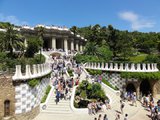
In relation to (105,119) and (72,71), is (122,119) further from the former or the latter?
(72,71)

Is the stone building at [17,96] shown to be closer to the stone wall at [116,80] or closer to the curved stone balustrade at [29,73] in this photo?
the curved stone balustrade at [29,73]

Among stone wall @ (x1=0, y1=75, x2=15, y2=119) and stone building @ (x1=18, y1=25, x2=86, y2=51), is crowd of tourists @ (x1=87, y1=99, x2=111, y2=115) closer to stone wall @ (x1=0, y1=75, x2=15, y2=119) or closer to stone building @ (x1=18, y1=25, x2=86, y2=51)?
stone wall @ (x1=0, y1=75, x2=15, y2=119)

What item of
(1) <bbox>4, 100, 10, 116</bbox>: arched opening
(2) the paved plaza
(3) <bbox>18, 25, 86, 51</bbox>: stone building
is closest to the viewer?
(1) <bbox>4, 100, 10, 116</bbox>: arched opening

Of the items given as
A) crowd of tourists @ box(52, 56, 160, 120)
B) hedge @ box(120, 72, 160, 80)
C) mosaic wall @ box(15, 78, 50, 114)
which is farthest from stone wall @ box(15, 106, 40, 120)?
hedge @ box(120, 72, 160, 80)

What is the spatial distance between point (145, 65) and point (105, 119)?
17.8 meters

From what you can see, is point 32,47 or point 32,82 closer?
point 32,82

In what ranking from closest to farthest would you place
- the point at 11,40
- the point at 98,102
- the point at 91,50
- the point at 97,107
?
the point at 97,107 < the point at 98,102 < the point at 11,40 < the point at 91,50

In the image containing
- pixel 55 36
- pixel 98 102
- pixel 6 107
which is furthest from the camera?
pixel 55 36

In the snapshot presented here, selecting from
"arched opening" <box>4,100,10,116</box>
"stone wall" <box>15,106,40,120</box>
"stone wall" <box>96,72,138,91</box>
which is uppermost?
"stone wall" <box>96,72,138,91</box>

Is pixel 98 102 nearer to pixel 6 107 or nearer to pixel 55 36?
pixel 6 107

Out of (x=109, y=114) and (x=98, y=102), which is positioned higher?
(x=98, y=102)

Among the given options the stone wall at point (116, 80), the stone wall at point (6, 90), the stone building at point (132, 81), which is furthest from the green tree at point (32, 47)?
the stone wall at point (6, 90)

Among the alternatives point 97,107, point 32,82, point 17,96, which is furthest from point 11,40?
point 97,107

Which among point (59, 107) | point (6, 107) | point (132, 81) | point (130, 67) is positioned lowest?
point (59, 107)
